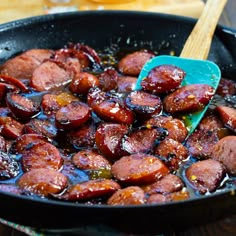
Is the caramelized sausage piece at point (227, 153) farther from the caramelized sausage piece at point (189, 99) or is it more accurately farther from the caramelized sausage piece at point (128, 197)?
the caramelized sausage piece at point (128, 197)

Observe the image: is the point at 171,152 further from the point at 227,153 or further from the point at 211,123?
the point at 211,123

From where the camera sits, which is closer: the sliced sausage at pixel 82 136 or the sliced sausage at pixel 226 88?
the sliced sausage at pixel 82 136

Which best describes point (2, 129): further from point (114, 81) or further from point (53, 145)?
point (114, 81)

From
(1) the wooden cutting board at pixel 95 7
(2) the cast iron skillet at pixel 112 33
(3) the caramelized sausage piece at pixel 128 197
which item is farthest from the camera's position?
(1) the wooden cutting board at pixel 95 7

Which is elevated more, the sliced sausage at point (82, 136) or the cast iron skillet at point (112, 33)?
the cast iron skillet at point (112, 33)

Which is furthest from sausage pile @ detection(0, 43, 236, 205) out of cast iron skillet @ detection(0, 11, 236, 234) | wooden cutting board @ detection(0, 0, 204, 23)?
wooden cutting board @ detection(0, 0, 204, 23)

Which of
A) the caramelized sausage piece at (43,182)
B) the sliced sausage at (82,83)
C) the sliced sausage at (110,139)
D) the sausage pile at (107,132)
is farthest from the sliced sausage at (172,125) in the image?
A: the caramelized sausage piece at (43,182)

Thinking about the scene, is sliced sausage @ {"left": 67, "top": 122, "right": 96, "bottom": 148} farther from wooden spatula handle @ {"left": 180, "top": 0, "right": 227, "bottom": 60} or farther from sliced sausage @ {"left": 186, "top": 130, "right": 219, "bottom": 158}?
wooden spatula handle @ {"left": 180, "top": 0, "right": 227, "bottom": 60}
